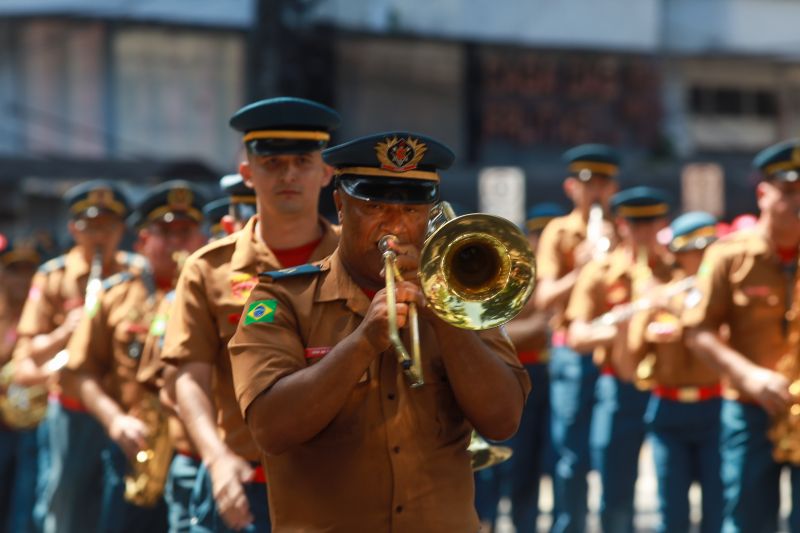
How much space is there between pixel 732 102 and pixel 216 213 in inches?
946

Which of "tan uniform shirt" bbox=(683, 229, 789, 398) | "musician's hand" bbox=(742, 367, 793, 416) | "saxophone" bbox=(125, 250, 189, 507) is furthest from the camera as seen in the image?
"saxophone" bbox=(125, 250, 189, 507)

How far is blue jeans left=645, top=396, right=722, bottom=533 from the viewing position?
8422 millimetres

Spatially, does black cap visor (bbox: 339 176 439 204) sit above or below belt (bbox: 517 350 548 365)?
above

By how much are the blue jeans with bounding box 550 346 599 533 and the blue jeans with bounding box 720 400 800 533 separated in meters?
2.61

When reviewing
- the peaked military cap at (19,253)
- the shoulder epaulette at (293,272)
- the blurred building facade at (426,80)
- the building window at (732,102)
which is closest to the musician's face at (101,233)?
the peaked military cap at (19,253)

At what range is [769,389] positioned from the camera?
22.6 feet

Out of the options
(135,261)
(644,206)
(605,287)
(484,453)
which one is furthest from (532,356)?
(484,453)

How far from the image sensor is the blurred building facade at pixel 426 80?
23156 millimetres

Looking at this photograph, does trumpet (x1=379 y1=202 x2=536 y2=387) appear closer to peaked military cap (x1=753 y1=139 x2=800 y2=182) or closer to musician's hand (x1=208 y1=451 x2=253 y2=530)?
musician's hand (x1=208 y1=451 x2=253 y2=530)

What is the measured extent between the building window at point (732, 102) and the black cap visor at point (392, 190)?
26309mm

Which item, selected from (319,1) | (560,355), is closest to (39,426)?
(560,355)

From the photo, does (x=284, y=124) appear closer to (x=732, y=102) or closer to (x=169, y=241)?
(x=169, y=241)

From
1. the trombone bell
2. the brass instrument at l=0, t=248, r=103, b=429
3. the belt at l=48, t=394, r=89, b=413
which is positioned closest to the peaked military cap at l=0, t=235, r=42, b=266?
the brass instrument at l=0, t=248, r=103, b=429

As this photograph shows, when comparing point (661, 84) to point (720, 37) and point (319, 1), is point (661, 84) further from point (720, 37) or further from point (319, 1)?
point (319, 1)
